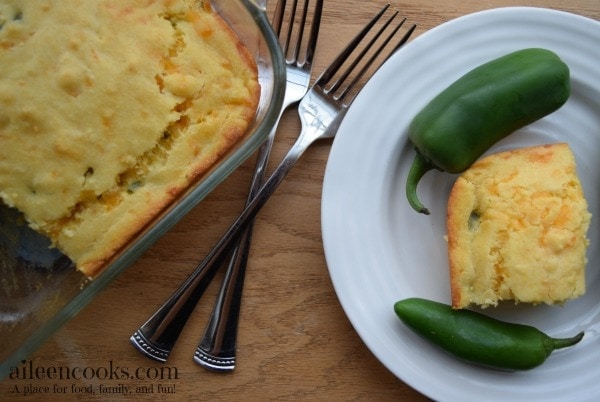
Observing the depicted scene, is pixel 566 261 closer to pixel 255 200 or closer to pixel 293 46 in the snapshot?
pixel 255 200

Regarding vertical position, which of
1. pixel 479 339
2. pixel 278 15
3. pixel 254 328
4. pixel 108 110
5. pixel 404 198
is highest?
pixel 278 15

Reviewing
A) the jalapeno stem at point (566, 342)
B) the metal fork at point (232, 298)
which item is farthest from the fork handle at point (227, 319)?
the jalapeno stem at point (566, 342)

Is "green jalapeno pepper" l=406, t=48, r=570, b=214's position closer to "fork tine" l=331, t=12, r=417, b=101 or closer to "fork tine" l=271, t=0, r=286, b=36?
"fork tine" l=331, t=12, r=417, b=101

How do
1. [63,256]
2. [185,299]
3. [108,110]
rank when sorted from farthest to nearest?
[185,299] → [63,256] → [108,110]

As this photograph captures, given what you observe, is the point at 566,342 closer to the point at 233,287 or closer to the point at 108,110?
the point at 233,287

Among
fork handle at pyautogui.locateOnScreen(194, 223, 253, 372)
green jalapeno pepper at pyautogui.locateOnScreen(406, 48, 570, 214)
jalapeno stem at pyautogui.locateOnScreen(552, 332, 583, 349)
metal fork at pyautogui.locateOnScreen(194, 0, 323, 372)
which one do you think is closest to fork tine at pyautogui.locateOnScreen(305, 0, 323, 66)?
metal fork at pyautogui.locateOnScreen(194, 0, 323, 372)

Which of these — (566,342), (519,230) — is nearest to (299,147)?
(519,230)
